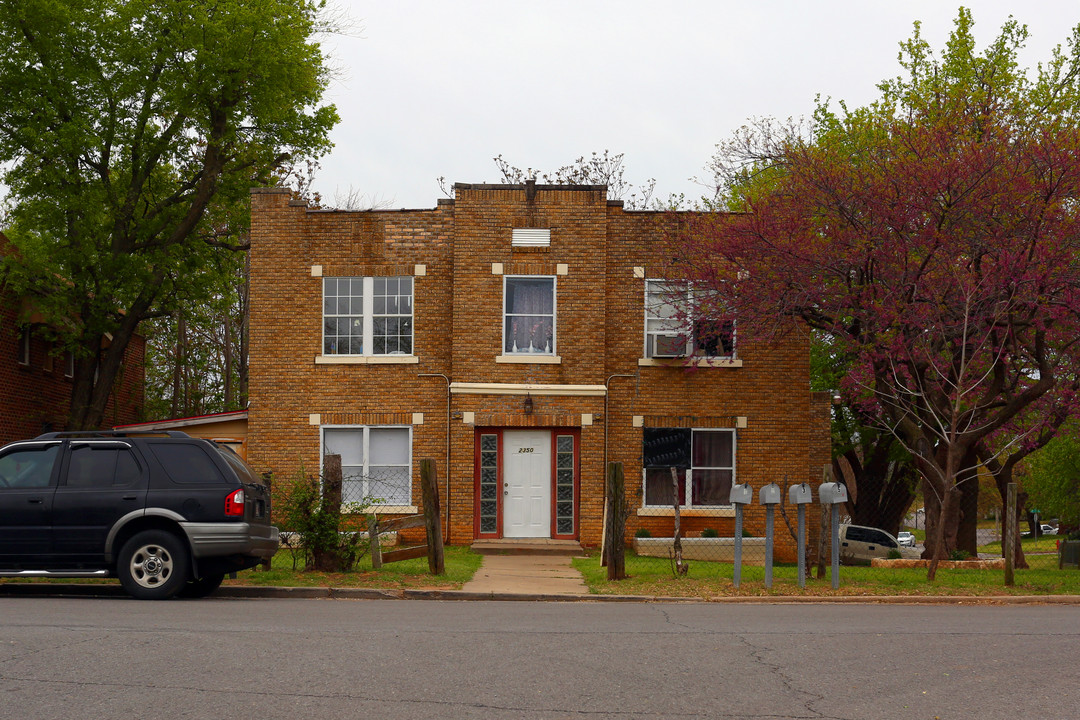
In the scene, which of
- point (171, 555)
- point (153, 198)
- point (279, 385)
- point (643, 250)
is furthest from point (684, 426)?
point (153, 198)

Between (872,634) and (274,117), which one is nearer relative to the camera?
(872,634)

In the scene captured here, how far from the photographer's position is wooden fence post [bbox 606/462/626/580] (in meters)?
15.9

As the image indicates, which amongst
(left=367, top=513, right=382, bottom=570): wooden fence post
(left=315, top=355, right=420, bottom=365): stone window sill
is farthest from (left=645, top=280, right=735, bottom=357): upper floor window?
(left=367, top=513, right=382, bottom=570): wooden fence post

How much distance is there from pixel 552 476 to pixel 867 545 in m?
13.1

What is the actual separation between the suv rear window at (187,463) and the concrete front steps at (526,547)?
9.16 meters

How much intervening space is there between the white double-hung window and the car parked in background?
14.1 metres

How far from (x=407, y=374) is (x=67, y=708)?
53.7 ft

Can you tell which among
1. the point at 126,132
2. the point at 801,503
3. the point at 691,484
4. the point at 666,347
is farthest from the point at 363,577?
the point at 126,132

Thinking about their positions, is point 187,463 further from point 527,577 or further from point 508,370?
point 508,370

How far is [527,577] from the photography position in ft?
56.6

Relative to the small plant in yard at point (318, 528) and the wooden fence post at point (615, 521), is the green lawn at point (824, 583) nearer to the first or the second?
the wooden fence post at point (615, 521)

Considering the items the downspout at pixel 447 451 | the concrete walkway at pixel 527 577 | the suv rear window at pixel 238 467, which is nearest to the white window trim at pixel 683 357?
the downspout at pixel 447 451

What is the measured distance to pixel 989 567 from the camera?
20.2 m

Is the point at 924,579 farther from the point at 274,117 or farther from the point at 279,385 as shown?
the point at 274,117
